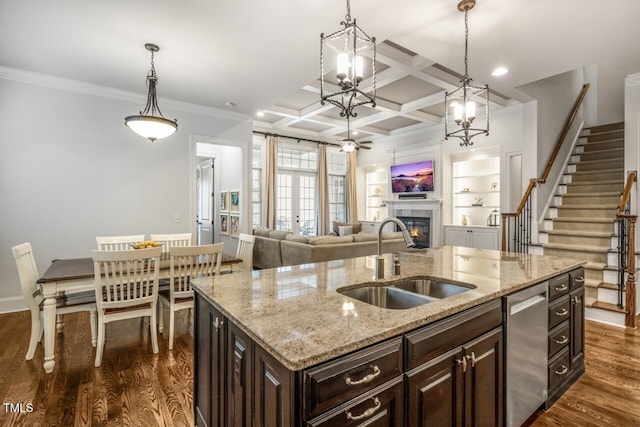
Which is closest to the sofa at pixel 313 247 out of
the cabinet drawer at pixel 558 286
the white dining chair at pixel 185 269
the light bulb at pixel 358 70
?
the white dining chair at pixel 185 269

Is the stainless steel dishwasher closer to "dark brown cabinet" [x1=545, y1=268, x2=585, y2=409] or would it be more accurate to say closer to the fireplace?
"dark brown cabinet" [x1=545, y1=268, x2=585, y2=409]

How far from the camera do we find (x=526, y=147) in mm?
4996

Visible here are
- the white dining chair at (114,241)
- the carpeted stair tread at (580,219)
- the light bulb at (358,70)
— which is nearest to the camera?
the light bulb at (358,70)

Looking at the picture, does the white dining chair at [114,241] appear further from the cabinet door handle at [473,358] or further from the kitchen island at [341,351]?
the cabinet door handle at [473,358]

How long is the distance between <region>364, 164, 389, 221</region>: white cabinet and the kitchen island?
22.9ft

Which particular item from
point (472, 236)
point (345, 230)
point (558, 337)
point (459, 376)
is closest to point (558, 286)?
point (558, 337)

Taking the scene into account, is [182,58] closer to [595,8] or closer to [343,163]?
[595,8]

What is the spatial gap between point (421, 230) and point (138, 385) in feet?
21.2

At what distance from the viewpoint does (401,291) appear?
1744 mm

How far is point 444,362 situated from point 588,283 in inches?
143

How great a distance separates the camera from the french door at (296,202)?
811cm

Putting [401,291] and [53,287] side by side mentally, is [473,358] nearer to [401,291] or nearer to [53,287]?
[401,291]

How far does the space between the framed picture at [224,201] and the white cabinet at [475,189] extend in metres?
4.95

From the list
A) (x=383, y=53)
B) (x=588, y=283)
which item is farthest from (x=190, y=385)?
(x=588, y=283)
